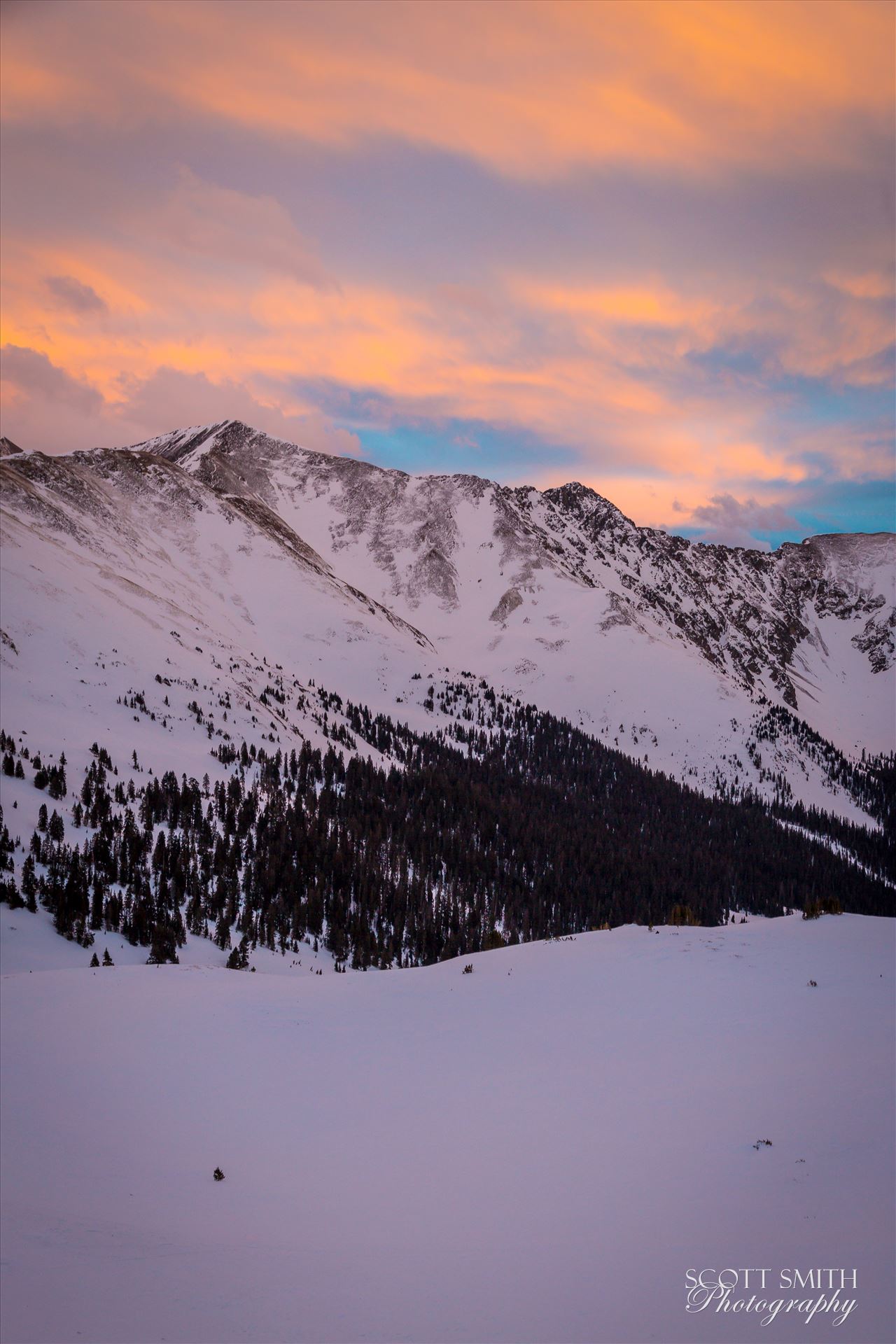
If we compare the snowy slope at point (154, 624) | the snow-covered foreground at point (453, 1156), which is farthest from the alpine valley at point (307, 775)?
the snow-covered foreground at point (453, 1156)

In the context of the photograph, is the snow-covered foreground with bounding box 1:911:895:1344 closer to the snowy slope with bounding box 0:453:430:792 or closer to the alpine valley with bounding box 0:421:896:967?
the alpine valley with bounding box 0:421:896:967

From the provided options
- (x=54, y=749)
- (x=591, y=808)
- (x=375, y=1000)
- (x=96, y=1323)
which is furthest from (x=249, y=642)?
(x=96, y=1323)

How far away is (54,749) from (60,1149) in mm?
55458

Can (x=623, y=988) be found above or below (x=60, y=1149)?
above

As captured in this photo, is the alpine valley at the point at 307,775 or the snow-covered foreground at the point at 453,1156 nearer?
the snow-covered foreground at the point at 453,1156

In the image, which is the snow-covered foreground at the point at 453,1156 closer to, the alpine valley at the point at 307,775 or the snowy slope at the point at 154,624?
the alpine valley at the point at 307,775

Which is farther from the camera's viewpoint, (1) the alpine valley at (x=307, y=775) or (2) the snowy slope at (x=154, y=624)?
(2) the snowy slope at (x=154, y=624)

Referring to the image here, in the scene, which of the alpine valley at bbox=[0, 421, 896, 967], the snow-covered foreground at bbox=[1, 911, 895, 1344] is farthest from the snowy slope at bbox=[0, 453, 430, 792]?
the snow-covered foreground at bbox=[1, 911, 895, 1344]

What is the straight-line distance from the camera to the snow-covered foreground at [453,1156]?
7.73 metres

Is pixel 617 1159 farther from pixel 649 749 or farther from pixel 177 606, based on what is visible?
pixel 649 749

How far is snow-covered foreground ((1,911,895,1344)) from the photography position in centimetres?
773

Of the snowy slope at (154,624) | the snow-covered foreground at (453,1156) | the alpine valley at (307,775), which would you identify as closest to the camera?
the snow-covered foreground at (453,1156)

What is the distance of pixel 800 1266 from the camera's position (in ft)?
25.4

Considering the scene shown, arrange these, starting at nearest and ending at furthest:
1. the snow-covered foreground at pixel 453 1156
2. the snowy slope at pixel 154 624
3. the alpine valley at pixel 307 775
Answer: the snow-covered foreground at pixel 453 1156
the alpine valley at pixel 307 775
the snowy slope at pixel 154 624
